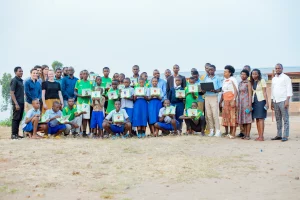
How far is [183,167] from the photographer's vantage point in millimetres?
7312

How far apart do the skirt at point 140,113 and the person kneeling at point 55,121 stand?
75.0 inches

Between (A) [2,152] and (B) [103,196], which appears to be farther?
(A) [2,152]

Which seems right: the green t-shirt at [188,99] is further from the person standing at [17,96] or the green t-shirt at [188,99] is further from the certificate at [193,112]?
the person standing at [17,96]

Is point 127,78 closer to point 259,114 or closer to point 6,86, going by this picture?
point 259,114

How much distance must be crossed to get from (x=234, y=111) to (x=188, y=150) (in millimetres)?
2365

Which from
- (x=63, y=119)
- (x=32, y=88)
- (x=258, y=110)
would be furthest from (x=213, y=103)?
(x=32, y=88)

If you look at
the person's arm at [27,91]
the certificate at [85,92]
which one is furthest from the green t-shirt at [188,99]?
the person's arm at [27,91]

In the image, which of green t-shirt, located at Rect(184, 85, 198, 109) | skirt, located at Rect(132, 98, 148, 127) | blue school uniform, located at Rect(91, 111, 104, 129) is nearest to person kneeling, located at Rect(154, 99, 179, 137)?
skirt, located at Rect(132, 98, 148, 127)

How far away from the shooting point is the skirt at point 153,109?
1136 cm

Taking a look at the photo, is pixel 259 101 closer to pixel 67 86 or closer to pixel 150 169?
pixel 150 169

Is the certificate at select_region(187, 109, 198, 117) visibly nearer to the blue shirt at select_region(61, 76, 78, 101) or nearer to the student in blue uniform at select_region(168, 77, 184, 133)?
the student in blue uniform at select_region(168, 77, 184, 133)

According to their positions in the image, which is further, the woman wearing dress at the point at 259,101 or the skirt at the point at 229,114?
the skirt at the point at 229,114

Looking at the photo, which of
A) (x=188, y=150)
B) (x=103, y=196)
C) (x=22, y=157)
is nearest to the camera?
(x=103, y=196)

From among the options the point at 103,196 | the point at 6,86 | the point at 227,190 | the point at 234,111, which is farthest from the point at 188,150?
the point at 6,86
